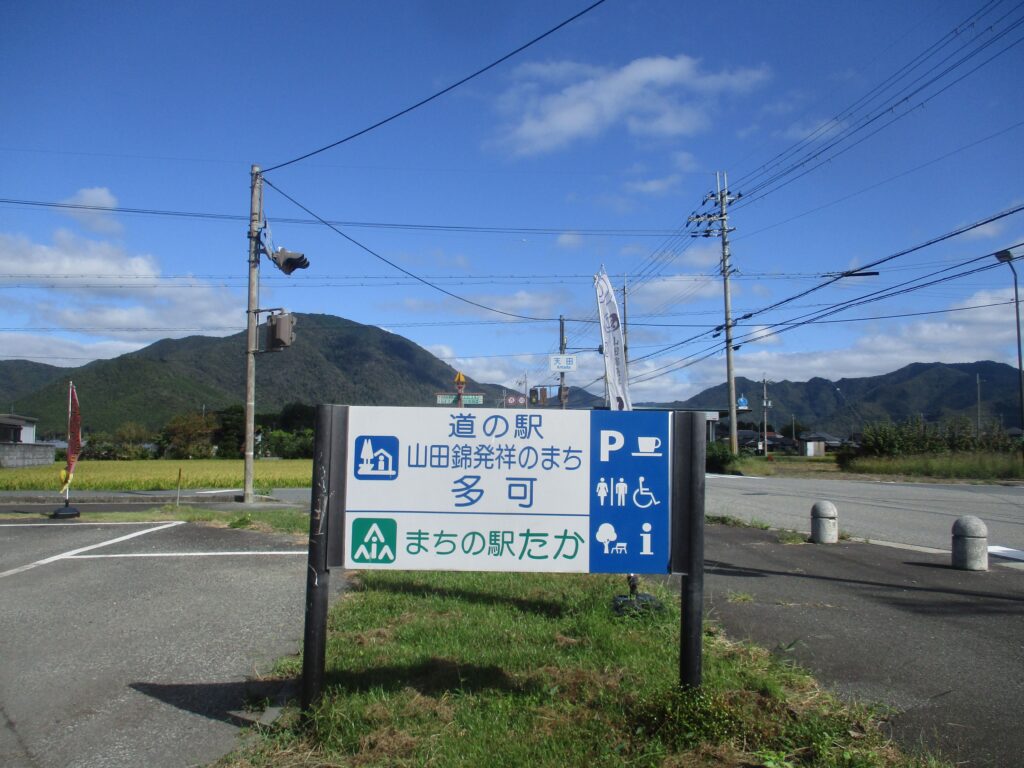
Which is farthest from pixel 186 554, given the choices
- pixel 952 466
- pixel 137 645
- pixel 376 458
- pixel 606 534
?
pixel 952 466

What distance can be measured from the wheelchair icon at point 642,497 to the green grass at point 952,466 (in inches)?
1315

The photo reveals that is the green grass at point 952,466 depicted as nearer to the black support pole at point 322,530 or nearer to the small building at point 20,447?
the black support pole at point 322,530

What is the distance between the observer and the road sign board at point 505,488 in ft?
13.2

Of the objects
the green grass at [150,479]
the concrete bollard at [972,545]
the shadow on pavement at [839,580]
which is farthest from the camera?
the green grass at [150,479]

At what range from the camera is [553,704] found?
13.4 feet

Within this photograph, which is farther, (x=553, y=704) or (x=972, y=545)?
(x=972, y=545)

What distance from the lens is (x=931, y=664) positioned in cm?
Result: 497

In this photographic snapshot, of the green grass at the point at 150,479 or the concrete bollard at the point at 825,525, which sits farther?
the green grass at the point at 150,479

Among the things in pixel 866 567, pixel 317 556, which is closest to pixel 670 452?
pixel 317 556

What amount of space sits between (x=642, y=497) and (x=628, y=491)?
0.08 m

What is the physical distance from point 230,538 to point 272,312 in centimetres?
745

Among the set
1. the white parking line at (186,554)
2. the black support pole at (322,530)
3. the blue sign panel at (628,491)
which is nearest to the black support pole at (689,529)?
the blue sign panel at (628,491)

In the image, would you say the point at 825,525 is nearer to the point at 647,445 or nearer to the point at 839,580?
the point at 839,580

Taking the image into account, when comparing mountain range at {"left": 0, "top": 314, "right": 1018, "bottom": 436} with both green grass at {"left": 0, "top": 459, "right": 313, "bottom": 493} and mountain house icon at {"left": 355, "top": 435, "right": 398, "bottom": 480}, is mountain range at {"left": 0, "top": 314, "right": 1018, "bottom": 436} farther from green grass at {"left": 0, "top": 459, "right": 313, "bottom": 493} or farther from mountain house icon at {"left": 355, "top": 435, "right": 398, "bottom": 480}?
green grass at {"left": 0, "top": 459, "right": 313, "bottom": 493}
